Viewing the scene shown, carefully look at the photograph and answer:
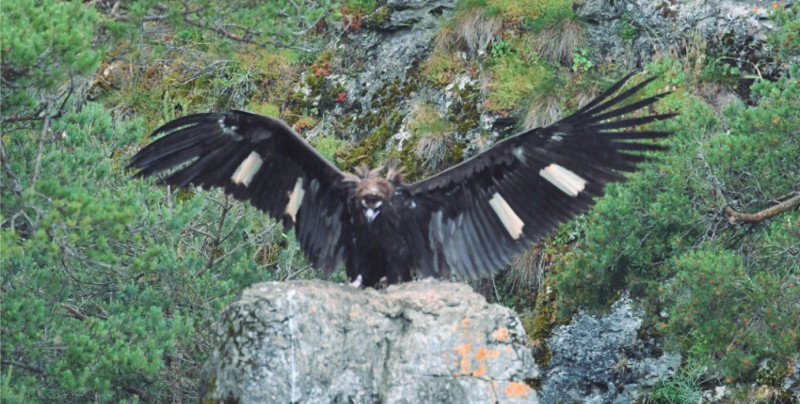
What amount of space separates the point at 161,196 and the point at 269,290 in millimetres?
2921

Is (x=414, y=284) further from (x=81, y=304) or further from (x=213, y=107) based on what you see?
(x=213, y=107)

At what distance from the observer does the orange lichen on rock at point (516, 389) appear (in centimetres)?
573

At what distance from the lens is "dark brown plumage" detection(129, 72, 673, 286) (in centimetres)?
739

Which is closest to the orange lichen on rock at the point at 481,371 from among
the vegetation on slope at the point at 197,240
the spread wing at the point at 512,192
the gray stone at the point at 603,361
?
the spread wing at the point at 512,192

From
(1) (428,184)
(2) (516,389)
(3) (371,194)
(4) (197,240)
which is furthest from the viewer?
(4) (197,240)

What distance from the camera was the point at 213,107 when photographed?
12516mm

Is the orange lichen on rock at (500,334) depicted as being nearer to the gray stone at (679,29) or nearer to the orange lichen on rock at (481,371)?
the orange lichen on rock at (481,371)

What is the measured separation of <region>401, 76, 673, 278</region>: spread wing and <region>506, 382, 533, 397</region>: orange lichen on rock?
180cm

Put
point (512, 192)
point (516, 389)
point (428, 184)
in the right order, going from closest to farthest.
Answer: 1. point (516, 389)
2. point (428, 184)
3. point (512, 192)

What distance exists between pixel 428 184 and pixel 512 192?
2.05ft

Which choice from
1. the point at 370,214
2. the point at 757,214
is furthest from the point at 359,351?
the point at 757,214

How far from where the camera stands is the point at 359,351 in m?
5.87

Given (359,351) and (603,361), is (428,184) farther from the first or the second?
(603,361)

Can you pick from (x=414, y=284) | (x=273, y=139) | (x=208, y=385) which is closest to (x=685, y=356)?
(x=414, y=284)
